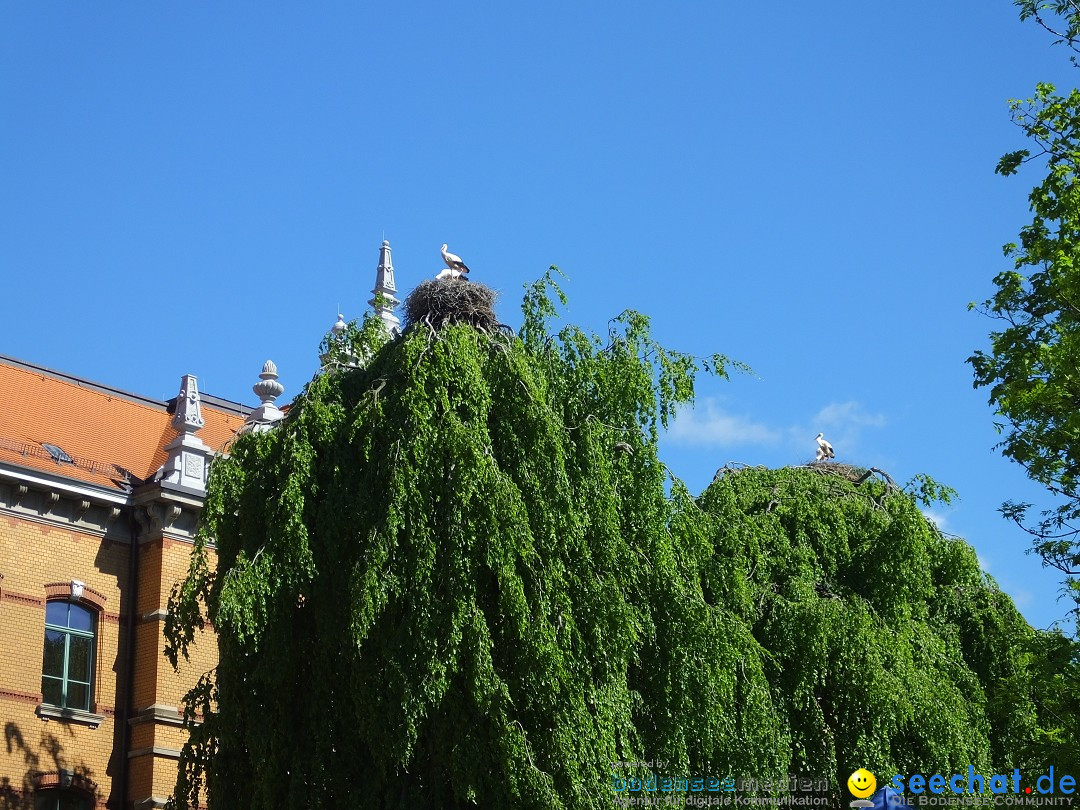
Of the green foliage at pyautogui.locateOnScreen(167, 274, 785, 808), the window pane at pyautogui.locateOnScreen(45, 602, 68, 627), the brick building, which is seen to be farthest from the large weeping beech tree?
the window pane at pyautogui.locateOnScreen(45, 602, 68, 627)

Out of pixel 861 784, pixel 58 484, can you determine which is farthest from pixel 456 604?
pixel 58 484

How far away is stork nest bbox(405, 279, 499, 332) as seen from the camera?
16.7m

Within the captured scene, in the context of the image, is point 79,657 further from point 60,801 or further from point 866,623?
point 866,623

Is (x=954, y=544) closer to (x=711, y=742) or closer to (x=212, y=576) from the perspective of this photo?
(x=711, y=742)

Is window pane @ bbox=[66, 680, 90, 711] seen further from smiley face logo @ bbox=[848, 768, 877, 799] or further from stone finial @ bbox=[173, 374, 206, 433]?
smiley face logo @ bbox=[848, 768, 877, 799]

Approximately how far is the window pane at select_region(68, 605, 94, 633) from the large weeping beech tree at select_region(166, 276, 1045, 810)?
5.19 m

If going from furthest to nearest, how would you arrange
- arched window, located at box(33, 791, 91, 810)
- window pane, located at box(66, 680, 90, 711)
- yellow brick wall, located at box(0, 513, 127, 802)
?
window pane, located at box(66, 680, 90, 711) → arched window, located at box(33, 791, 91, 810) → yellow brick wall, located at box(0, 513, 127, 802)

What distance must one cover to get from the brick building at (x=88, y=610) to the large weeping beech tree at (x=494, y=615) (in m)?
4.37

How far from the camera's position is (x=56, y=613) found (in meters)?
20.6

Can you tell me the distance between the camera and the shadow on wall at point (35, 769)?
19.2m

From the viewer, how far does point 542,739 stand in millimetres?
14094

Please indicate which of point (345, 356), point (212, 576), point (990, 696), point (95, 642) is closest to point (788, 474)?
point (990, 696)

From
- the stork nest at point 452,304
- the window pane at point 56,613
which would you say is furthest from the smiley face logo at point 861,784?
the window pane at point 56,613

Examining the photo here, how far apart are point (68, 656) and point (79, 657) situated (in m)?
0.19
